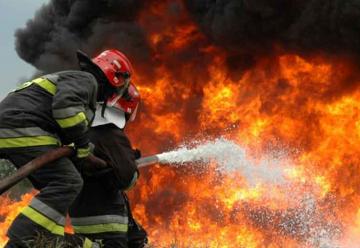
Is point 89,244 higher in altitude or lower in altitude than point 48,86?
lower

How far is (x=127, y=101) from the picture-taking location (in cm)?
504

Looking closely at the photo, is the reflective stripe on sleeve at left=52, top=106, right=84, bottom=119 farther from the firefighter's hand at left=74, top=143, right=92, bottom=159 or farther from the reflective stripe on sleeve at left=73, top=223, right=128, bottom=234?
the reflective stripe on sleeve at left=73, top=223, right=128, bottom=234

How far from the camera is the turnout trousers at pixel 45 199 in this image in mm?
3951

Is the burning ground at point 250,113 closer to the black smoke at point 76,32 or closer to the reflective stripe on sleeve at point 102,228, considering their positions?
the black smoke at point 76,32

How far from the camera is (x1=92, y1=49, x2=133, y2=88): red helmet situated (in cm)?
477

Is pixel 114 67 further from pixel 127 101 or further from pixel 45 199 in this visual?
pixel 45 199

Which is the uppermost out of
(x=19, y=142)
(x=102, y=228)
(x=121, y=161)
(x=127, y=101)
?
(x=19, y=142)

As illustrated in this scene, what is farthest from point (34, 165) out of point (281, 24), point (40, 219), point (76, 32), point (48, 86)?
point (76, 32)

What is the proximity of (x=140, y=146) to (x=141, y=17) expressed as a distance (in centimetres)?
285

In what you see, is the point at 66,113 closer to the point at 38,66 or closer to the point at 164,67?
the point at 164,67

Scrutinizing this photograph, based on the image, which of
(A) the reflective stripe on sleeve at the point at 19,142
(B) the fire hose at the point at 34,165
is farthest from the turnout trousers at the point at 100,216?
(A) the reflective stripe on sleeve at the point at 19,142

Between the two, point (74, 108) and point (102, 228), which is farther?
point (102, 228)

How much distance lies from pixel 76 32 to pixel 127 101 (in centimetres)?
839

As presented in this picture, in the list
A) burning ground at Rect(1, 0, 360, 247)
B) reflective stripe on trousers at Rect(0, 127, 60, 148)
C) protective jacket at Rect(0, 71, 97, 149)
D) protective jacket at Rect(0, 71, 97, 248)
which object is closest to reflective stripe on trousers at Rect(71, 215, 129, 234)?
protective jacket at Rect(0, 71, 97, 248)
